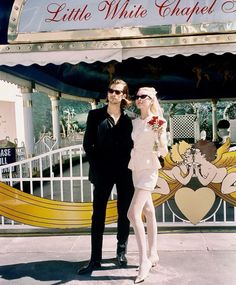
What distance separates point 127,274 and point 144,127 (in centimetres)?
141

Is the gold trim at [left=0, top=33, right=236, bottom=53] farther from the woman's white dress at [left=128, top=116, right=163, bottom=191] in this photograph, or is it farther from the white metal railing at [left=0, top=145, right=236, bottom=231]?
the woman's white dress at [left=128, top=116, right=163, bottom=191]

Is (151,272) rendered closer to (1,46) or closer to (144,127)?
(144,127)

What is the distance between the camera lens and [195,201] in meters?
4.74

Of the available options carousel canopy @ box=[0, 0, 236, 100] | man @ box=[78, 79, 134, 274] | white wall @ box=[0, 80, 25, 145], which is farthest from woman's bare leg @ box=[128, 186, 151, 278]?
white wall @ box=[0, 80, 25, 145]

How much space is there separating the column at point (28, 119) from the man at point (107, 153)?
542cm

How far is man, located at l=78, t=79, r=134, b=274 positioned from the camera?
3541mm

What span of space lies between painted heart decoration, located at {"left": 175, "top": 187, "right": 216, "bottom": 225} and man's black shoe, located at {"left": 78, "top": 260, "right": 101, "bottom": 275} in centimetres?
155

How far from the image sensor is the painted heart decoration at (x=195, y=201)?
4734mm

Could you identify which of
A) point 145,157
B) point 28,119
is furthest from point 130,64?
point 145,157

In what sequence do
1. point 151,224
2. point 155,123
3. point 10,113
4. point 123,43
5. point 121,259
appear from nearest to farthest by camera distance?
1. point 155,123
2. point 151,224
3. point 121,259
4. point 123,43
5. point 10,113

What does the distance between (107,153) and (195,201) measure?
5.70 ft

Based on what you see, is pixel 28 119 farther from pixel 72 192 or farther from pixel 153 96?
pixel 153 96

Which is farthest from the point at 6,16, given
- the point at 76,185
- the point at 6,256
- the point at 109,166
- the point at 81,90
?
the point at 81,90

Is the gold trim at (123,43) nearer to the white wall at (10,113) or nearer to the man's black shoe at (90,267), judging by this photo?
the man's black shoe at (90,267)
